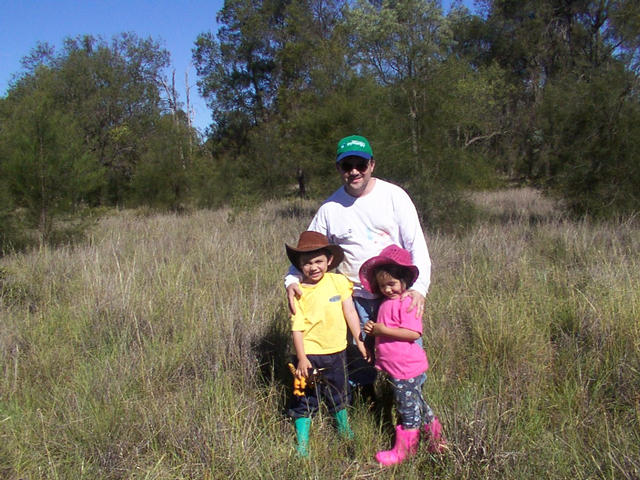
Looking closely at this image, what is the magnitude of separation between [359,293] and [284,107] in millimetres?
20877

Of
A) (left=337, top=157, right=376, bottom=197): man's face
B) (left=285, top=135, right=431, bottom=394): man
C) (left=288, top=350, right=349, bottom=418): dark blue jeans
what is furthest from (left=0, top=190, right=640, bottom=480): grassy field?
(left=337, top=157, right=376, bottom=197): man's face

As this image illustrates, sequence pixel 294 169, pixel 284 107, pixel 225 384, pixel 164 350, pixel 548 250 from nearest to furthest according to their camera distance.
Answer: pixel 225 384 → pixel 164 350 → pixel 548 250 → pixel 294 169 → pixel 284 107

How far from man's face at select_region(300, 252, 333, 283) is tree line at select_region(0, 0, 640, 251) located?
24.3ft

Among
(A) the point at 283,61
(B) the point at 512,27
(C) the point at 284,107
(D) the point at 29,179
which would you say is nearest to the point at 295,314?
(D) the point at 29,179

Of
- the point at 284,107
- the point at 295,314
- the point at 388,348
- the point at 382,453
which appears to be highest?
the point at 284,107

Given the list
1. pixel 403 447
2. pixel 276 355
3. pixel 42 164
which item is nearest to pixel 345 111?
pixel 42 164

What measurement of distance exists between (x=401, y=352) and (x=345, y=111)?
11.0 m

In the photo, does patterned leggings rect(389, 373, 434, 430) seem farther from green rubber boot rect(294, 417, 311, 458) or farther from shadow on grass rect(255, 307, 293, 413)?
shadow on grass rect(255, 307, 293, 413)

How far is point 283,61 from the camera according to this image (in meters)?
25.0

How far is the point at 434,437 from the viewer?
2.46 metres

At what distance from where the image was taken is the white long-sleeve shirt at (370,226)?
2.67 meters

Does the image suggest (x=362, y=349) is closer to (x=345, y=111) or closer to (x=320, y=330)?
(x=320, y=330)

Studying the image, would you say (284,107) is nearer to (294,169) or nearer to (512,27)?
(294,169)

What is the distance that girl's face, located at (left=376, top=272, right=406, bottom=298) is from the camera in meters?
2.50
